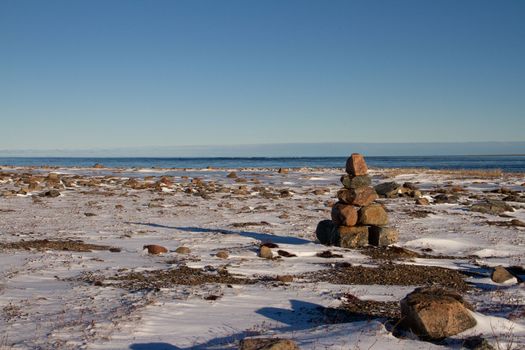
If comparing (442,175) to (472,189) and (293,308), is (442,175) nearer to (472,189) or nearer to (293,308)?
(472,189)

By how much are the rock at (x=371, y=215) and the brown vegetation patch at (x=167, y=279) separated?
5749mm

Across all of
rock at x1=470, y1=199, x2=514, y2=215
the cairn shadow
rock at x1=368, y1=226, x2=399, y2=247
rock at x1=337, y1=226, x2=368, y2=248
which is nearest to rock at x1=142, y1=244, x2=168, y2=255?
the cairn shadow

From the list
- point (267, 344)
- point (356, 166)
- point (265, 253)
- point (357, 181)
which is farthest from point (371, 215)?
point (267, 344)

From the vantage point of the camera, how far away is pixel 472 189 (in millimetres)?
36781

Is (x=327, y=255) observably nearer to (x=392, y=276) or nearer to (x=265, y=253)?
(x=265, y=253)

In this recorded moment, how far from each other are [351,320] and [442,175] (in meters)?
45.1

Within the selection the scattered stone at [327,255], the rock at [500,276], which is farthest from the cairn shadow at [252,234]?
the rock at [500,276]

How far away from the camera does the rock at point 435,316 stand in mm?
7137

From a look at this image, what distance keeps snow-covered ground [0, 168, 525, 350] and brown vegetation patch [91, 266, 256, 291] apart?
17 cm

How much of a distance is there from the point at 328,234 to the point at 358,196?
1527mm

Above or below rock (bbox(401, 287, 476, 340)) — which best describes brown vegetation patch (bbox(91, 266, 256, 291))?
below

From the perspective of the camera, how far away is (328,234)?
52.5 feet

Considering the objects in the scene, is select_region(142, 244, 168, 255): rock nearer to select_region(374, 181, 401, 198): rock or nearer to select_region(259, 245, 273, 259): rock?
select_region(259, 245, 273, 259): rock

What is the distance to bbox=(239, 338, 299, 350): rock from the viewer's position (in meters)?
6.02
